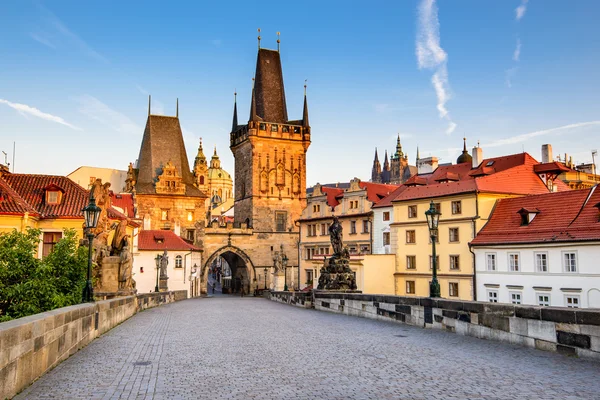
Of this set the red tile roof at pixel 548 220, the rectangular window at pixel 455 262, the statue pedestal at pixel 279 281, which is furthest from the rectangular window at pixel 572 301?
the statue pedestal at pixel 279 281

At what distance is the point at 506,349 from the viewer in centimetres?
1062

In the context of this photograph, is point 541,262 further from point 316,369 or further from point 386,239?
point 316,369

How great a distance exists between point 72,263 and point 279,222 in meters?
47.7

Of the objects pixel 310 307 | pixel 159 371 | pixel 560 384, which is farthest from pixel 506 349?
pixel 310 307

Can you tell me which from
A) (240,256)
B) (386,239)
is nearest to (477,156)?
(386,239)

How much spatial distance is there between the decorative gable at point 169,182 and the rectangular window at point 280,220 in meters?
11.3

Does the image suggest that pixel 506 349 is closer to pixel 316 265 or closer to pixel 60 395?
pixel 60 395

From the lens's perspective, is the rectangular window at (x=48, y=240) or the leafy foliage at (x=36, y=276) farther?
the rectangular window at (x=48, y=240)

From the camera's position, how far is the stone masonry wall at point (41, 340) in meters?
6.45

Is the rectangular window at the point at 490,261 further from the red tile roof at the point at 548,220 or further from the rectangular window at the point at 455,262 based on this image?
the rectangular window at the point at 455,262

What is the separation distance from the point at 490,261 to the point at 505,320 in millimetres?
28292

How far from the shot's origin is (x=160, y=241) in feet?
186

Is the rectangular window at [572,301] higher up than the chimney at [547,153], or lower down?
lower down

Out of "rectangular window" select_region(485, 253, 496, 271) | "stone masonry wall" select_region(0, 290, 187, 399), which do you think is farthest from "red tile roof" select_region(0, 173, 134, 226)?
"stone masonry wall" select_region(0, 290, 187, 399)
